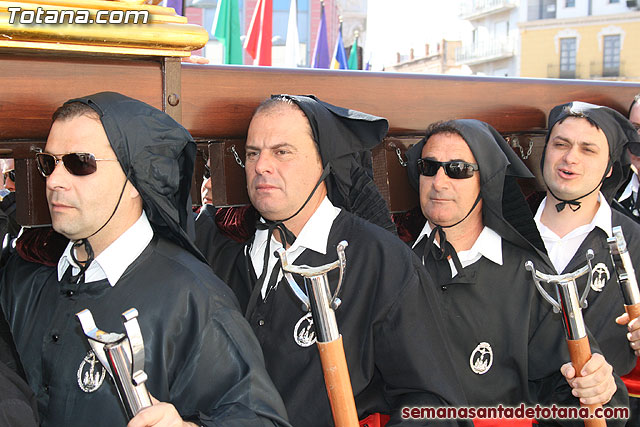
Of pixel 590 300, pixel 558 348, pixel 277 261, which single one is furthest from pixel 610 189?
pixel 277 261

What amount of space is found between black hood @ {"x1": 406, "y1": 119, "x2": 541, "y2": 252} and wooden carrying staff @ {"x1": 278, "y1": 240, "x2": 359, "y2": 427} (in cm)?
120

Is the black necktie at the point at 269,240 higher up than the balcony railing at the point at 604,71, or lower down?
lower down

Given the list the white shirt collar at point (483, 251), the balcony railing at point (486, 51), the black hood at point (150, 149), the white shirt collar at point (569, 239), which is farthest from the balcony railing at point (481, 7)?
the black hood at point (150, 149)

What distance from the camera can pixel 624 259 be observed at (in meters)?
2.84

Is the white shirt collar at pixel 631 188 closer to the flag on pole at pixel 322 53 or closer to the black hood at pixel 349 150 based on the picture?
the black hood at pixel 349 150

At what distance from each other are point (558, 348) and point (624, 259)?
1.65ft

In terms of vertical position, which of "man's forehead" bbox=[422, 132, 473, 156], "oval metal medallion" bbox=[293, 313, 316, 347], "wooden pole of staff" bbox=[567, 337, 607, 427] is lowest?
"wooden pole of staff" bbox=[567, 337, 607, 427]

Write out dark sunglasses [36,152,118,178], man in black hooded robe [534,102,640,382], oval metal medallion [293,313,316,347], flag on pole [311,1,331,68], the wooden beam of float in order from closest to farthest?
dark sunglasses [36,152,118,178] < the wooden beam of float < oval metal medallion [293,313,316,347] < man in black hooded robe [534,102,640,382] < flag on pole [311,1,331,68]

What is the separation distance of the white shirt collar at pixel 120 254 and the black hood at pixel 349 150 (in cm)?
79

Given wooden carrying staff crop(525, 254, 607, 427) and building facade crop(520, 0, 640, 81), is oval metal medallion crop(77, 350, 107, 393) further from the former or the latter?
building facade crop(520, 0, 640, 81)

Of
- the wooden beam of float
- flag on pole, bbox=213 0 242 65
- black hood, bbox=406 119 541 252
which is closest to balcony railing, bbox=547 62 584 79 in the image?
flag on pole, bbox=213 0 242 65

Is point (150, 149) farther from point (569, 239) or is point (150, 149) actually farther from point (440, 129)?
point (569, 239)

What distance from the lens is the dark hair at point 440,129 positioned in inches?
126

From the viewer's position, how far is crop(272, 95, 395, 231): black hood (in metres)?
2.82
